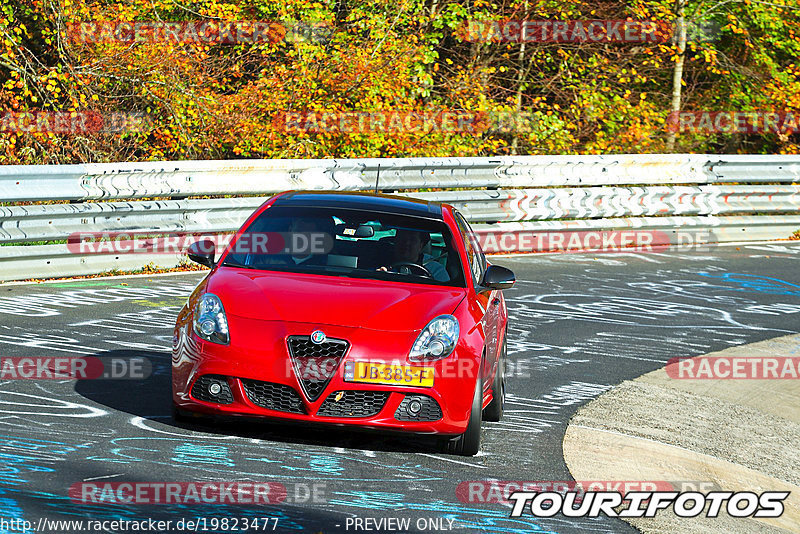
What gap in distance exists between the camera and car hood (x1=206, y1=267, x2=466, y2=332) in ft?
22.3

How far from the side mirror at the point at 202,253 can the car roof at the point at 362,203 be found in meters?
0.54

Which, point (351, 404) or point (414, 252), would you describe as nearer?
point (351, 404)

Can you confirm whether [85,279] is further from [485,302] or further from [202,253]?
[485,302]

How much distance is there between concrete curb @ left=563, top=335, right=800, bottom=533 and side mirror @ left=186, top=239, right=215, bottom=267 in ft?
8.25

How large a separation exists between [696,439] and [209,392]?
3254 millimetres

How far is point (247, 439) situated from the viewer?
6918 millimetres

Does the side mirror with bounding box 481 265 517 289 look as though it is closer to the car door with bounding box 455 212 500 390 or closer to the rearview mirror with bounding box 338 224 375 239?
the car door with bounding box 455 212 500 390

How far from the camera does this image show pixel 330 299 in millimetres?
7016


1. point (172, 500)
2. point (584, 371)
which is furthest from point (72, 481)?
point (584, 371)

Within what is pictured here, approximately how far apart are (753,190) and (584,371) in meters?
10.8

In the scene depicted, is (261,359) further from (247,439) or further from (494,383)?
(494,383)
